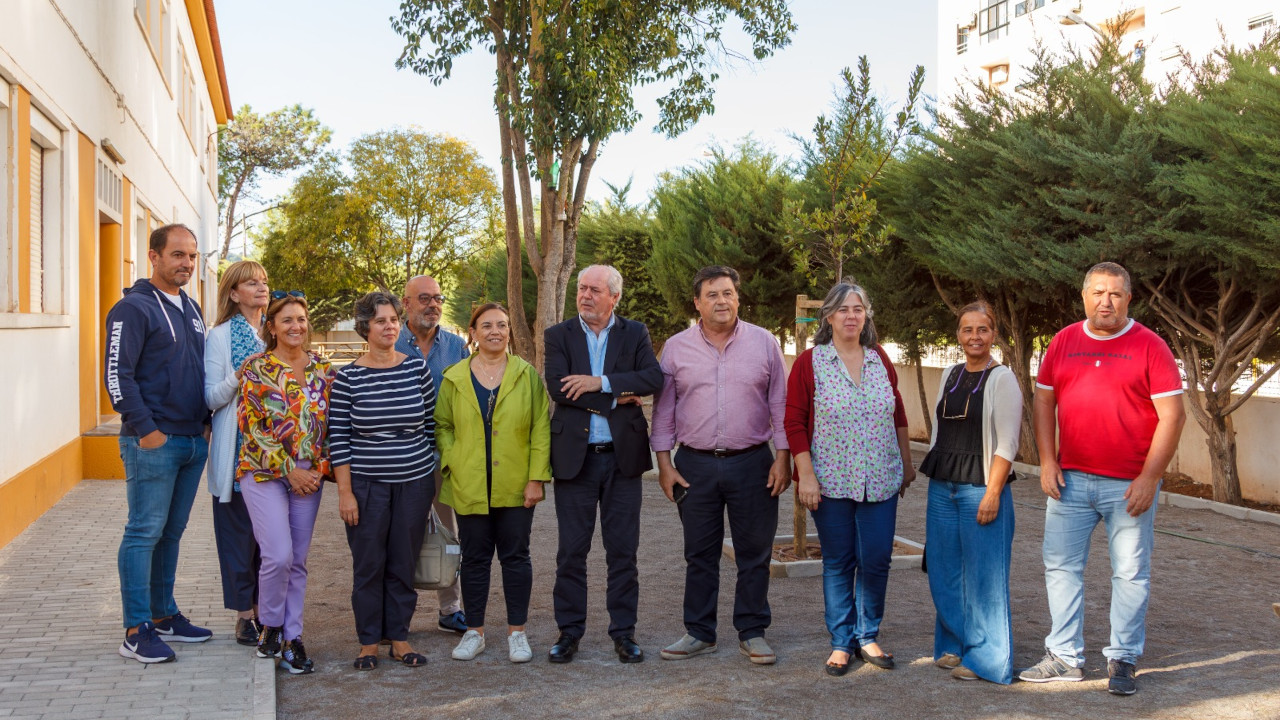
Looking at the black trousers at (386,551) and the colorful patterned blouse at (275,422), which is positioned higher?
the colorful patterned blouse at (275,422)

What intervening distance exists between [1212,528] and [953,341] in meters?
6.26

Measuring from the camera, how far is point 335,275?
124 feet

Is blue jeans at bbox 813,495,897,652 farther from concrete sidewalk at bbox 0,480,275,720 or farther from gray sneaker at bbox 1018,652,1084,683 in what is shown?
concrete sidewalk at bbox 0,480,275,720

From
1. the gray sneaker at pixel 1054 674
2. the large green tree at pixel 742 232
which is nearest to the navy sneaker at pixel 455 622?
the gray sneaker at pixel 1054 674

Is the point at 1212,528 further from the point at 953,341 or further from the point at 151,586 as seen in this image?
the point at 151,586

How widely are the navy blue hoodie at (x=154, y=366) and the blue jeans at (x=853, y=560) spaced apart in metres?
2.97

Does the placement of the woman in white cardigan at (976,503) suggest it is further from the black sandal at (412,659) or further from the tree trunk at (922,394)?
the tree trunk at (922,394)

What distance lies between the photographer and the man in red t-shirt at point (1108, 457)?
15.9ft

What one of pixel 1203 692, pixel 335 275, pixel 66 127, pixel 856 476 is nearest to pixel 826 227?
pixel 856 476

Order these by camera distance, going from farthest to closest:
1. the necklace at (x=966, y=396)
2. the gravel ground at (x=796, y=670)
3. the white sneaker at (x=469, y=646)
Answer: the white sneaker at (x=469, y=646)
the necklace at (x=966, y=396)
the gravel ground at (x=796, y=670)

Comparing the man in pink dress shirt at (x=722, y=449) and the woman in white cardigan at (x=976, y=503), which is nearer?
the woman in white cardigan at (x=976, y=503)

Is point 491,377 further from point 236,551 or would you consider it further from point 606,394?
point 236,551

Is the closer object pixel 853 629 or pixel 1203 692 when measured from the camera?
pixel 1203 692

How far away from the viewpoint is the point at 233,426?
520 cm
